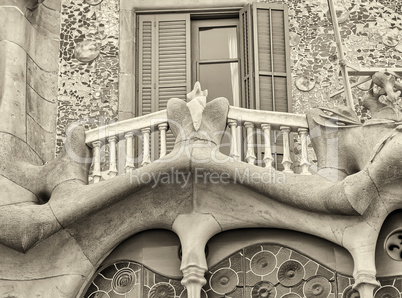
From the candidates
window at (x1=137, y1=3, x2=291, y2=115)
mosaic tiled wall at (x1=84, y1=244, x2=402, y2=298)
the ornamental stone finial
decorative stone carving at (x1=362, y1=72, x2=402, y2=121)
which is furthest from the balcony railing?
window at (x1=137, y1=3, x2=291, y2=115)

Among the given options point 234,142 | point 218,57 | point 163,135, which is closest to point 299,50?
point 218,57

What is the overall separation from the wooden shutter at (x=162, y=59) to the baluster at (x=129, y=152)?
1.59m

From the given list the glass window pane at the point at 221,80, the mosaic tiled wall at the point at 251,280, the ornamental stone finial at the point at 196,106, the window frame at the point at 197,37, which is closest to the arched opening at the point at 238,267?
the mosaic tiled wall at the point at 251,280

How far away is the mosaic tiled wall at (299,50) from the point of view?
46.9 feet

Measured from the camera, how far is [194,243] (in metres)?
12.1

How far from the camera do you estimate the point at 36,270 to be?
40.4ft

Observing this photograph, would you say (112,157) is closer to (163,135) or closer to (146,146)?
(146,146)

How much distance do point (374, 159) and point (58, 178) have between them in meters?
3.12

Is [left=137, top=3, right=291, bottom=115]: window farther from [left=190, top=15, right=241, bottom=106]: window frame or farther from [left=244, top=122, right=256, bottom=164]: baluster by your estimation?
[left=244, top=122, right=256, bottom=164]: baluster

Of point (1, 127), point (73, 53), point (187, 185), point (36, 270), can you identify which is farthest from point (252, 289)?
point (73, 53)

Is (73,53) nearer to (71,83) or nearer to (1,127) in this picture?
(71,83)

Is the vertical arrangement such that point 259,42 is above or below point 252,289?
above

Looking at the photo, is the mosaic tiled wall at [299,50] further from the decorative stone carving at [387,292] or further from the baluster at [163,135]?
the decorative stone carving at [387,292]

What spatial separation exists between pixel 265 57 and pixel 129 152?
263 centimetres
